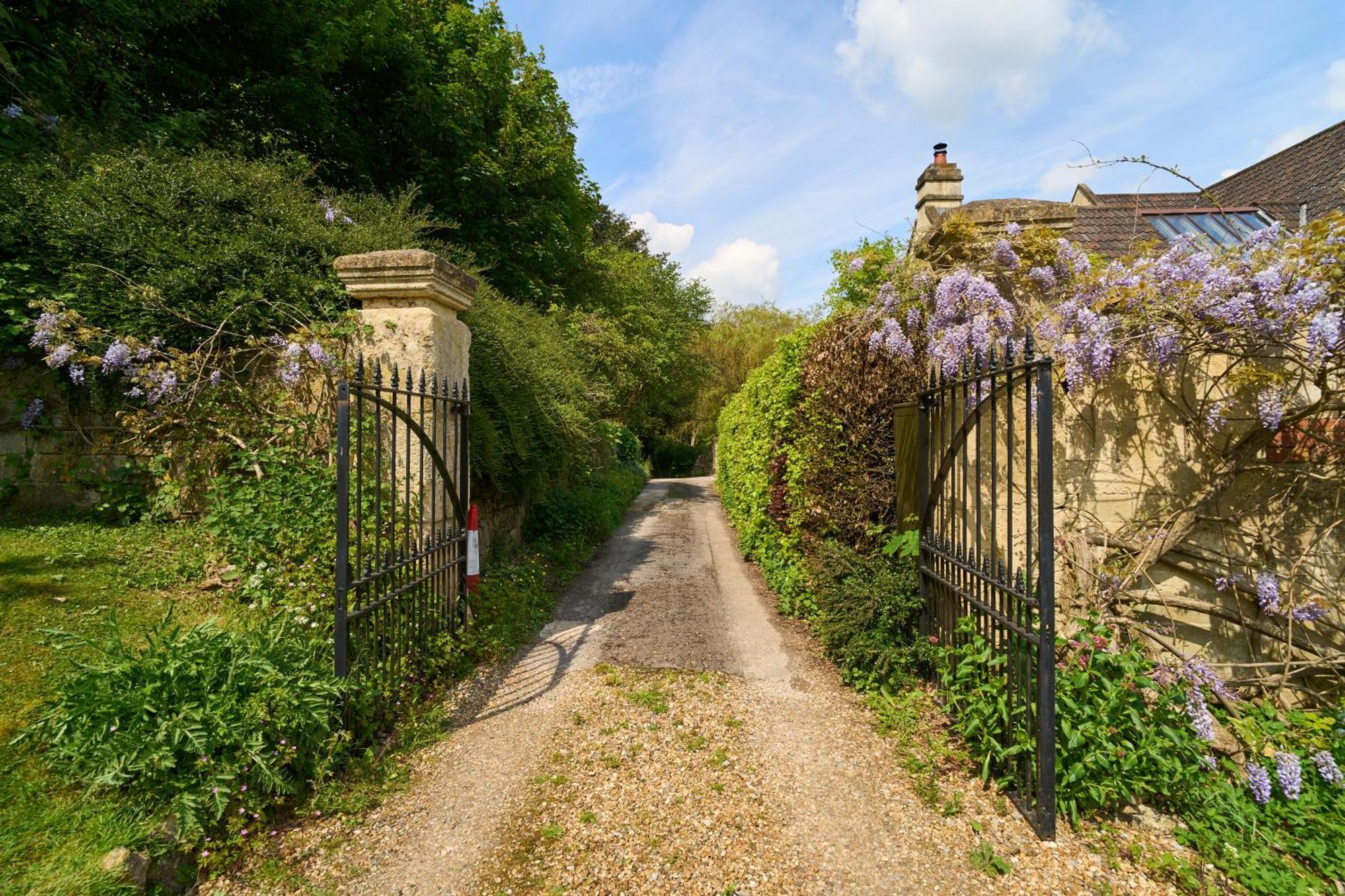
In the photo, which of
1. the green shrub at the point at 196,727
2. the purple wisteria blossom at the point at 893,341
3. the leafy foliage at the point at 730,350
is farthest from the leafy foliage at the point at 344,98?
the leafy foliage at the point at 730,350

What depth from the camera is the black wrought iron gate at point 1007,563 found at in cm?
241

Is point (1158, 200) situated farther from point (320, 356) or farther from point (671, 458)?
point (671, 458)

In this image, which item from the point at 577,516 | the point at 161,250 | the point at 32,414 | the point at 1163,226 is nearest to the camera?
the point at 161,250

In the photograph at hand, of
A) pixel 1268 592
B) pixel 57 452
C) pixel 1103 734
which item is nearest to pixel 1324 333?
pixel 1268 592

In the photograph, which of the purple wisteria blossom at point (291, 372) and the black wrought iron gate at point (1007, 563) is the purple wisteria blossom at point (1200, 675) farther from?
the purple wisteria blossom at point (291, 372)

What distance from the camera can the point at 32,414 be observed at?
4246 mm

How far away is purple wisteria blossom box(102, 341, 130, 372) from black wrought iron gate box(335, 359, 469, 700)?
4.69ft

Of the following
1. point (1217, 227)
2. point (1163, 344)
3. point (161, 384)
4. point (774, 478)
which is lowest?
point (774, 478)

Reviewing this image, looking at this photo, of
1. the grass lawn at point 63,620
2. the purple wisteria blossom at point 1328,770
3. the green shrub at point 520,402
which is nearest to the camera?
the grass lawn at point 63,620

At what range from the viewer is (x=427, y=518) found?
12.9 feet

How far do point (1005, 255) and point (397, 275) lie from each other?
441cm

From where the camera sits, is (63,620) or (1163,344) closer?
(63,620)

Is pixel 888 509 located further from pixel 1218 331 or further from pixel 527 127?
pixel 527 127

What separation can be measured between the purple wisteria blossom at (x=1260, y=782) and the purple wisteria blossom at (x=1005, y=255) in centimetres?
332
